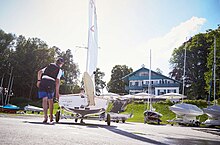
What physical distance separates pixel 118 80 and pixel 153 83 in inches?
585

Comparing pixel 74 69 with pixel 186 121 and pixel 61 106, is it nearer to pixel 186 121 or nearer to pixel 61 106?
pixel 186 121

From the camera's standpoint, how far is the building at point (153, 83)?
2457 inches

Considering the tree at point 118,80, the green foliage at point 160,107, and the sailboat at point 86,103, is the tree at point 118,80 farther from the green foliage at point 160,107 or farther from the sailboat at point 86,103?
the sailboat at point 86,103

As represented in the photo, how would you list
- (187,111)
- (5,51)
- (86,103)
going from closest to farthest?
(86,103)
(187,111)
(5,51)

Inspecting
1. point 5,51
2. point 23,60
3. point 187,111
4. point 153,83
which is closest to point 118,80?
point 153,83

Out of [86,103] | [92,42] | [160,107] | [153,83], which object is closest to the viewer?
[86,103]

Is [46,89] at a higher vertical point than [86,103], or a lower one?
higher

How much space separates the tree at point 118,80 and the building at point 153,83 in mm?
7456

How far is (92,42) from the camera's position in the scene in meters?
12.6

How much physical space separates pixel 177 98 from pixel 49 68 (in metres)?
37.4

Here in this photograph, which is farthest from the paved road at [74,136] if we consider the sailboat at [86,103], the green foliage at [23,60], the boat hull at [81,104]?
the green foliage at [23,60]

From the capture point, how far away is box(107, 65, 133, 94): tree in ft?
251

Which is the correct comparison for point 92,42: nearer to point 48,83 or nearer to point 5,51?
point 48,83

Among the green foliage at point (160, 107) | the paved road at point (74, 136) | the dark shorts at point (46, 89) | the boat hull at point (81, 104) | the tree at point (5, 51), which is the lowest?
the green foliage at point (160, 107)
